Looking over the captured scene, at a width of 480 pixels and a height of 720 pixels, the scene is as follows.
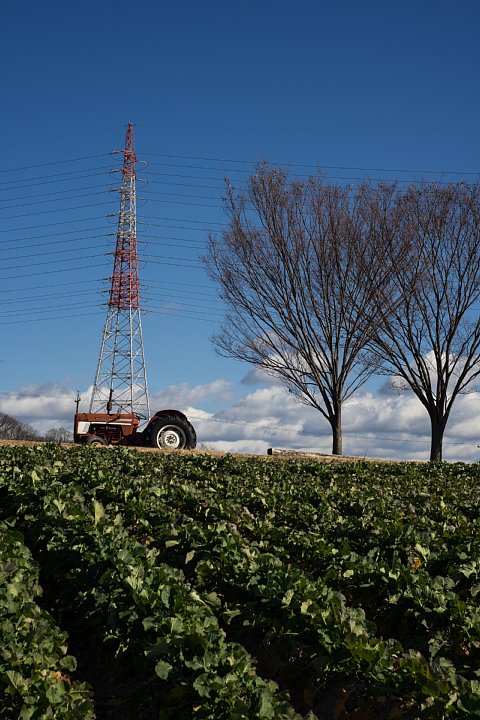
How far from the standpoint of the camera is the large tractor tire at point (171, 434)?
2031 centimetres

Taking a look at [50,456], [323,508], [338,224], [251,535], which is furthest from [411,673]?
[338,224]

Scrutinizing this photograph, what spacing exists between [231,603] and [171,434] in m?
14.0

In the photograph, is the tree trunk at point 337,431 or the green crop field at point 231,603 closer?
the green crop field at point 231,603

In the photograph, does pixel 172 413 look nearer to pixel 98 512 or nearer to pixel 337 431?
pixel 337 431

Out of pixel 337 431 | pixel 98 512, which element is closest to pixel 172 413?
pixel 337 431

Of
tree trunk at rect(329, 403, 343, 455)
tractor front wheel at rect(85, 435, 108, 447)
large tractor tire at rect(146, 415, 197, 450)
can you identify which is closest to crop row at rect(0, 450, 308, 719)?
large tractor tire at rect(146, 415, 197, 450)

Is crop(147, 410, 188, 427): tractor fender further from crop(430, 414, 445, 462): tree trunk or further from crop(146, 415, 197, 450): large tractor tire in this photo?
crop(430, 414, 445, 462): tree trunk

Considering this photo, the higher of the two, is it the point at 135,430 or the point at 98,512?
the point at 135,430

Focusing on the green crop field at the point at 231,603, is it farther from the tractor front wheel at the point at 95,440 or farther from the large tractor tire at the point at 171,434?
the tractor front wheel at the point at 95,440

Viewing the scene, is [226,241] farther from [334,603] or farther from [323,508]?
[334,603]

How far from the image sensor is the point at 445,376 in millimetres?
25344

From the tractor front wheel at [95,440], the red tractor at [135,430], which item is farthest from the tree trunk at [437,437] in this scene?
the tractor front wheel at [95,440]

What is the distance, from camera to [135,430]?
878 inches

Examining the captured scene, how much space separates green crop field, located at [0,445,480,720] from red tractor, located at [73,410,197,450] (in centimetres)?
953
